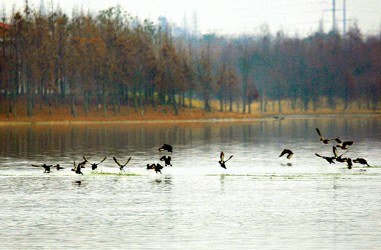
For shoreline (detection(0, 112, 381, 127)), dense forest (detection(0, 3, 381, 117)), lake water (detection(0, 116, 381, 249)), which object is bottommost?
lake water (detection(0, 116, 381, 249))

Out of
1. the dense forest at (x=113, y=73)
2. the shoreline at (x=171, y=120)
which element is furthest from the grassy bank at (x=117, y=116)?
the dense forest at (x=113, y=73)

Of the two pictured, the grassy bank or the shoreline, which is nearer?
the shoreline

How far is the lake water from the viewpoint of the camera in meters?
24.3

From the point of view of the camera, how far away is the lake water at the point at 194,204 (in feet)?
79.7

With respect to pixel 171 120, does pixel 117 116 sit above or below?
above

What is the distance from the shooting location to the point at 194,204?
32.0 m

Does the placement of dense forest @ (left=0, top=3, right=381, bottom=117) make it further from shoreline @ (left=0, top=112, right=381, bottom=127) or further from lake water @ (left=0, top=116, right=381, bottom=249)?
lake water @ (left=0, top=116, right=381, bottom=249)

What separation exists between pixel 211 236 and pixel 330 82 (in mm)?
143102

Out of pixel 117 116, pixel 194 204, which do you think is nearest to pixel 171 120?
pixel 117 116

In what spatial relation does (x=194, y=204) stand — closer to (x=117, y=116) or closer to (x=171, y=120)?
(x=117, y=116)

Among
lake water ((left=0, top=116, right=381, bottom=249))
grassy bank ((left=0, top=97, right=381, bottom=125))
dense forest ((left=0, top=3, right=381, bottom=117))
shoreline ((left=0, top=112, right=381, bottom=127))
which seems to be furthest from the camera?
dense forest ((left=0, top=3, right=381, bottom=117))

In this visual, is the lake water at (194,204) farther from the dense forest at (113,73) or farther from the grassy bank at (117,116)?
the dense forest at (113,73)

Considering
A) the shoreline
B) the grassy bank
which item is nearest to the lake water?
the shoreline

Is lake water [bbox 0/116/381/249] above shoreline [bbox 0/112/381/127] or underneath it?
underneath
